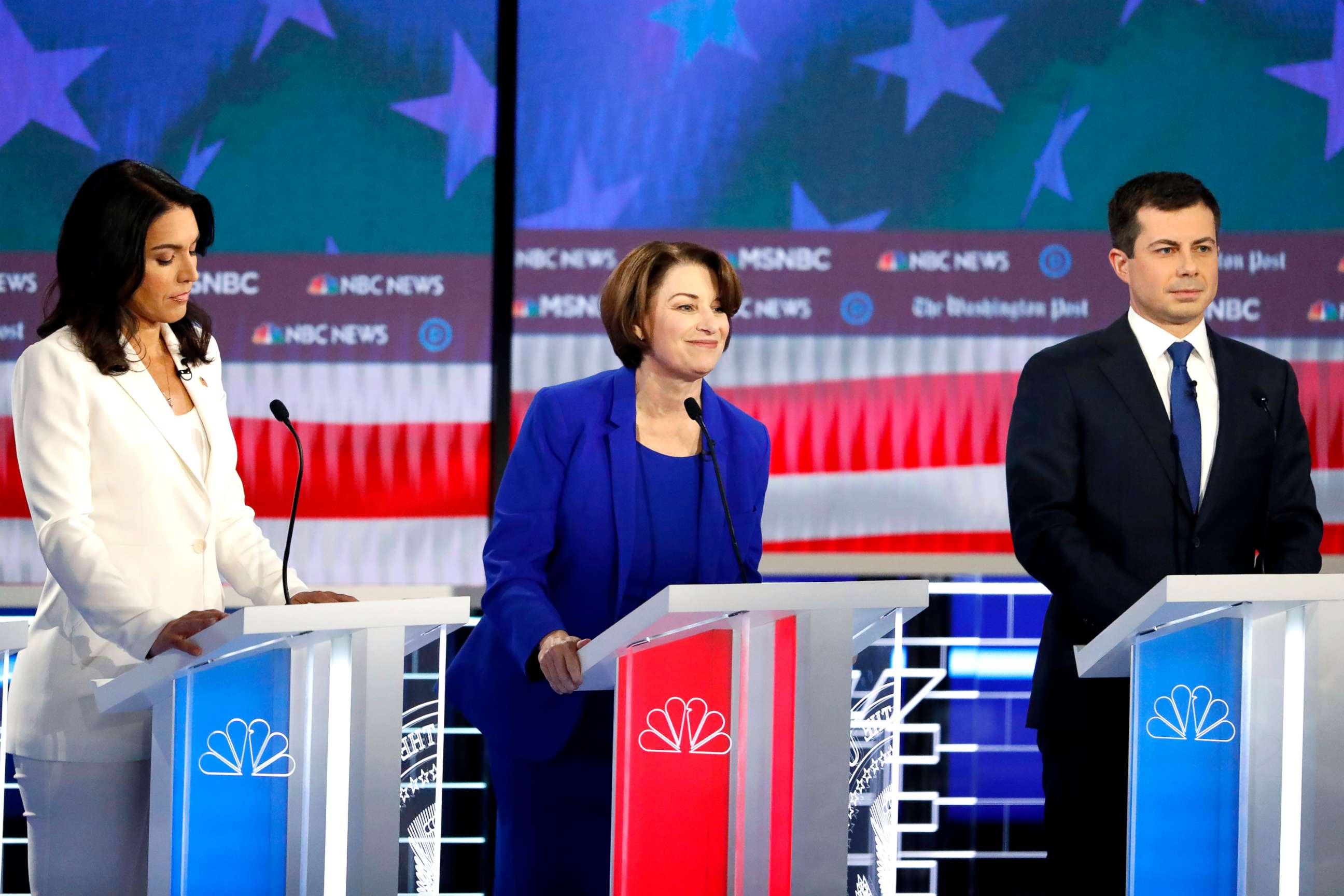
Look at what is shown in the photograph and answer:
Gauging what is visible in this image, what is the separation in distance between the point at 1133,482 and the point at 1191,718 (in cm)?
69

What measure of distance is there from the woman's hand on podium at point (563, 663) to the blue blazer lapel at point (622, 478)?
249 mm

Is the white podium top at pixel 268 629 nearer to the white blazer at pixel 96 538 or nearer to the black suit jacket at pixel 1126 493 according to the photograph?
the white blazer at pixel 96 538

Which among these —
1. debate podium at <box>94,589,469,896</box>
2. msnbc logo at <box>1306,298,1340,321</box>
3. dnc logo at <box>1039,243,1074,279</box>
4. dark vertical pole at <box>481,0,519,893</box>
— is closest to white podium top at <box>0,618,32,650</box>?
debate podium at <box>94,589,469,896</box>

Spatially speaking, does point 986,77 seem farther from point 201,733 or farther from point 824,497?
point 201,733

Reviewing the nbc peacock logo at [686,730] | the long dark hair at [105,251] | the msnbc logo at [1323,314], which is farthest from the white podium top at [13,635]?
the msnbc logo at [1323,314]

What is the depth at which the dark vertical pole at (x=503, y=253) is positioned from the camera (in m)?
4.42

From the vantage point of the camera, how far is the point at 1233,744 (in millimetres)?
2209

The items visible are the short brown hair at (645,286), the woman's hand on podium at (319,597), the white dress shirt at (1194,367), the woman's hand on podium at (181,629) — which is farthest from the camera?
the white dress shirt at (1194,367)

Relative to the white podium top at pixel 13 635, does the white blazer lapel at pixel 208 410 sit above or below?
above

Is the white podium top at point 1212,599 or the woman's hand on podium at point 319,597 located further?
the woman's hand on podium at point 319,597

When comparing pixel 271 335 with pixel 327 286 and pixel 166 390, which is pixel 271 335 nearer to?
pixel 327 286

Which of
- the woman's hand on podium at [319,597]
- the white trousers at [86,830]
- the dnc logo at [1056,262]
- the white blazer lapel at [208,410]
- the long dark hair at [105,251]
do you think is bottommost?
the white trousers at [86,830]

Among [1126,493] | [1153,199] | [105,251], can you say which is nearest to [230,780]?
[105,251]

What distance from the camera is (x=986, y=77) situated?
14.5 feet
